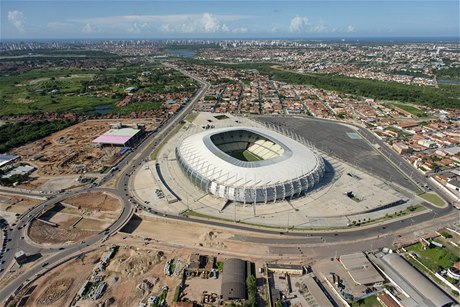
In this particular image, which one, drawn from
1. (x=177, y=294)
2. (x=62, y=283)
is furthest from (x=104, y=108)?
(x=177, y=294)

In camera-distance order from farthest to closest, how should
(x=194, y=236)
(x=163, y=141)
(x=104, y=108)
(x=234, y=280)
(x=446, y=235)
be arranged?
(x=104, y=108), (x=163, y=141), (x=446, y=235), (x=194, y=236), (x=234, y=280)

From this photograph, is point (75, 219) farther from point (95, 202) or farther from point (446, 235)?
point (446, 235)

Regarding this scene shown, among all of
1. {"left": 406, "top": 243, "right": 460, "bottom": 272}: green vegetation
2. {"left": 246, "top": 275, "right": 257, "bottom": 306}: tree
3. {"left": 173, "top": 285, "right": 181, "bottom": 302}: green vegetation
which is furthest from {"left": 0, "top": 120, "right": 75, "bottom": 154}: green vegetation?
{"left": 406, "top": 243, "right": 460, "bottom": 272}: green vegetation

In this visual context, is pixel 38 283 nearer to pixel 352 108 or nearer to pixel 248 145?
pixel 248 145

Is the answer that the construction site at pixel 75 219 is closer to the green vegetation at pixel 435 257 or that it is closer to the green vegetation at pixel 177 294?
the green vegetation at pixel 177 294

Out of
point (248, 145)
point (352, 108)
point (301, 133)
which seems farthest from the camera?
point (352, 108)

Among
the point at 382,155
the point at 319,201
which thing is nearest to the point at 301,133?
the point at 382,155
